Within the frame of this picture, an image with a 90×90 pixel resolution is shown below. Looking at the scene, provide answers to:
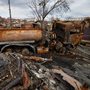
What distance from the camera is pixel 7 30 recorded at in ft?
43.9

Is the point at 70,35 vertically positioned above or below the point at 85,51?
above

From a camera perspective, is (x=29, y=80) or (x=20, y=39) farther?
(x=20, y=39)

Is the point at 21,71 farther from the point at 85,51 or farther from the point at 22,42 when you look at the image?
the point at 85,51

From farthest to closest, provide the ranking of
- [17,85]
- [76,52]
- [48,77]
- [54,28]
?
[54,28]
[76,52]
[48,77]
[17,85]

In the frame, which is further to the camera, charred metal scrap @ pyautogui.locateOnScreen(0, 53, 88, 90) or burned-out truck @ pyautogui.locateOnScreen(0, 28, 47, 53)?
burned-out truck @ pyautogui.locateOnScreen(0, 28, 47, 53)

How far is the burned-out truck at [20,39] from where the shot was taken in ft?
43.7

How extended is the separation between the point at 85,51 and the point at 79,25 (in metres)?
1.83

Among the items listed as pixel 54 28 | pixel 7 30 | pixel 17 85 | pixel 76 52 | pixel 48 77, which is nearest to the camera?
pixel 17 85

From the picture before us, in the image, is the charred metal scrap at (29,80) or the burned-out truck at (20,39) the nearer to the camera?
the charred metal scrap at (29,80)

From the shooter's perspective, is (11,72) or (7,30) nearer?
(11,72)

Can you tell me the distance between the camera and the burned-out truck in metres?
13.3

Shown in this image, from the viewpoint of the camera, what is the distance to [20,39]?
13578 millimetres

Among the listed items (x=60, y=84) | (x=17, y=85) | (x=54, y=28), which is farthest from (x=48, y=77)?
(x=54, y=28)

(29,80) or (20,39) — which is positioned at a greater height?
(20,39)
